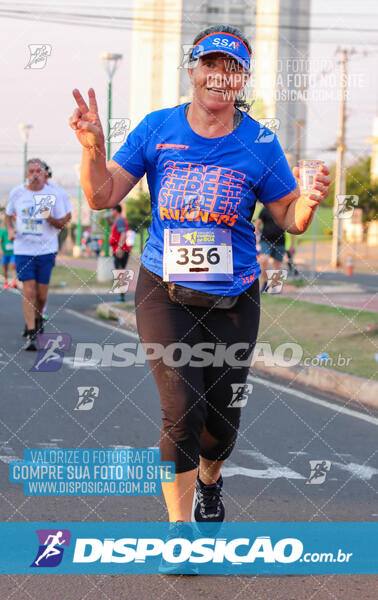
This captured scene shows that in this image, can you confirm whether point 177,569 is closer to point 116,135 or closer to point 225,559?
point 225,559

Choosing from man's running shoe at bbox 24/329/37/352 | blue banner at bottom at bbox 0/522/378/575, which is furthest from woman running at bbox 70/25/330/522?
man's running shoe at bbox 24/329/37/352

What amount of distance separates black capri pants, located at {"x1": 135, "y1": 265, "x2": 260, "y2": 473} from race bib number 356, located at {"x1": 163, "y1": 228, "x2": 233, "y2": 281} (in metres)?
0.10

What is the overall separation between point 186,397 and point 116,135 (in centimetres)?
337

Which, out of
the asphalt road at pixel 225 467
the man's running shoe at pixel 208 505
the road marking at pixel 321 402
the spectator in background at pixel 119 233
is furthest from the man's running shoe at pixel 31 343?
the spectator in background at pixel 119 233

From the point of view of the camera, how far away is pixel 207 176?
365 centimetres

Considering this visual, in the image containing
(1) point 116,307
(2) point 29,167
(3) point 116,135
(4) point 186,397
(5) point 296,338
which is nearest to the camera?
(4) point 186,397

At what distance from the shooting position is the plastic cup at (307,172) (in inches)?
141

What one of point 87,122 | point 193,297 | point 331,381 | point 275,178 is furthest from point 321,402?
point 87,122

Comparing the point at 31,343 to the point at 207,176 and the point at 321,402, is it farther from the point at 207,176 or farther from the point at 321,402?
the point at 207,176

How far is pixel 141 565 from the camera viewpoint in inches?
148

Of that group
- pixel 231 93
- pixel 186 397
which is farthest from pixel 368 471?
pixel 231 93

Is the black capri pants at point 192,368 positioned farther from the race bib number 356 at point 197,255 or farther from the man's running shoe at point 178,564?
the man's running shoe at point 178,564

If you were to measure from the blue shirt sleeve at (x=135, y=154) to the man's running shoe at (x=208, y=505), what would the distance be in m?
1.35

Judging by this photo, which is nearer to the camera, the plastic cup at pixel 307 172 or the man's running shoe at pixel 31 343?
the plastic cup at pixel 307 172
